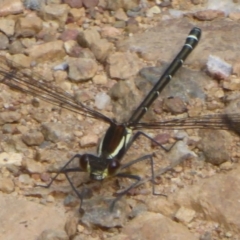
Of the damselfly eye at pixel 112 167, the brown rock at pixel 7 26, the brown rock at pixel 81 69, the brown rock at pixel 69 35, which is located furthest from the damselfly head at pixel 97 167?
the brown rock at pixel 7 26

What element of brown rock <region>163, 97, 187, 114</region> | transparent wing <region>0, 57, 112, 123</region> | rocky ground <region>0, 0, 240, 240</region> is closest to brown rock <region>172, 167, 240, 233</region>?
rocky ground <region>0, 0, 240, 240</region>

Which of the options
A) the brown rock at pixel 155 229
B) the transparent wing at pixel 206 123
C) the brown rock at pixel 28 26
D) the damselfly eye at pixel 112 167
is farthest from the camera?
the brown rock at pixel 28 26

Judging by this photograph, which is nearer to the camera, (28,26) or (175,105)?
(175,105)

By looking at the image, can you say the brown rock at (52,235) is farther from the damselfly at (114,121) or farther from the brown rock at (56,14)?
the brown rock at (56,14)

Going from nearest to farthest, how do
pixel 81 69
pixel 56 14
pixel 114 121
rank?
pixel 114 121
pixel 81 69
pixel 56 14

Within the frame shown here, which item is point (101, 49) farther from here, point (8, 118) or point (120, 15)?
point (8, 118)

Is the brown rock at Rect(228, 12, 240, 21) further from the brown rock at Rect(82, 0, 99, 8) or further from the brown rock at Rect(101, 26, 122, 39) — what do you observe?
the brown rock at Rect(82, 0, 99, 8)

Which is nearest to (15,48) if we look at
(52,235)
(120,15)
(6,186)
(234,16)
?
(120,15)
